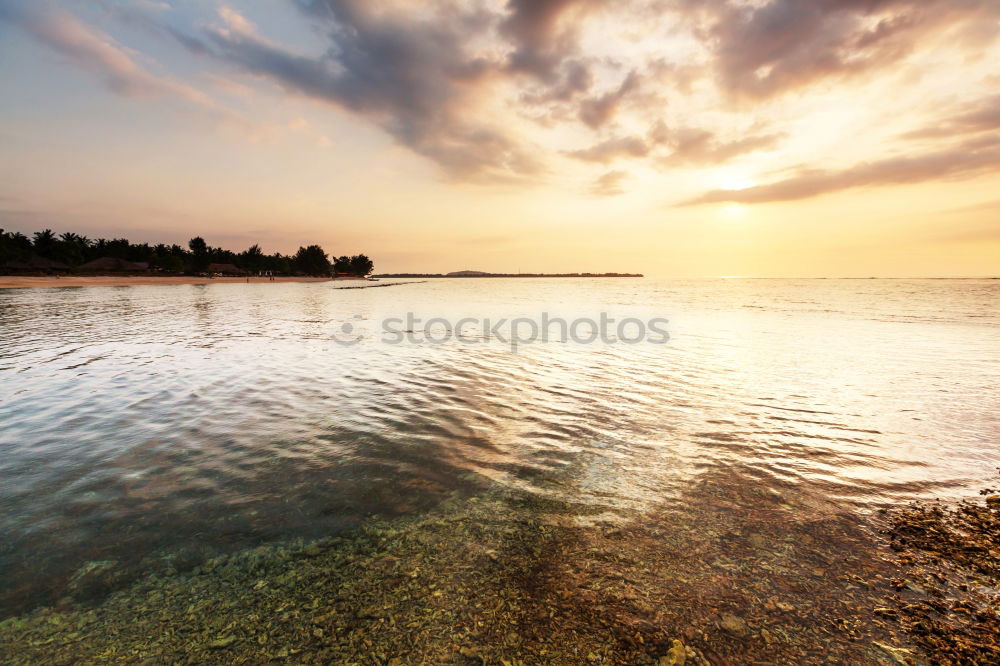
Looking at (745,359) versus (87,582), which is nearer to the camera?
(87,582)

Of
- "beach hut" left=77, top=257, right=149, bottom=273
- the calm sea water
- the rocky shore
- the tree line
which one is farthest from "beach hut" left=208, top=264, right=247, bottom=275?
the rocky shore

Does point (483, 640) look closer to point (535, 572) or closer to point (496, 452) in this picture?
point (535, 572)

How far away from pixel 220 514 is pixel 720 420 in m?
11.7

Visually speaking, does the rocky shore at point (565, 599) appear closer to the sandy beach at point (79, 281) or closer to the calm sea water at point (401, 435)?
the calm sea water at point (401, 435)

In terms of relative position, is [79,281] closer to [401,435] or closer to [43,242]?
[43,242]

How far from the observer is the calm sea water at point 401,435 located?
20.5ft

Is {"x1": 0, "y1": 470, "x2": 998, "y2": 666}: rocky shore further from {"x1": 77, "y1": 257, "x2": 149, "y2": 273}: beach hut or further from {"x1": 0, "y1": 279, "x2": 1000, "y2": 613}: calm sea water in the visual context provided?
{"x1": 77, "y1": 257, "x2": 149, "y2": 273}: beach hut

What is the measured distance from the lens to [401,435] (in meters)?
9.76

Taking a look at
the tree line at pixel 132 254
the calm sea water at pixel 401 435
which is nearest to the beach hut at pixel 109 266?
the tree line at pixel 132 254

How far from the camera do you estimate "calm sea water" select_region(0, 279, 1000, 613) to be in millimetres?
6262

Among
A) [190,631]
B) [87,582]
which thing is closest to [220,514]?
[87,582]

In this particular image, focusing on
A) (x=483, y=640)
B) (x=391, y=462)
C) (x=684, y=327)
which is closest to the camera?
(x=483, y=640)

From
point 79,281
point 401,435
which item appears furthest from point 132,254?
point 401,435

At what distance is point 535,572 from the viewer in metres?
5.07
